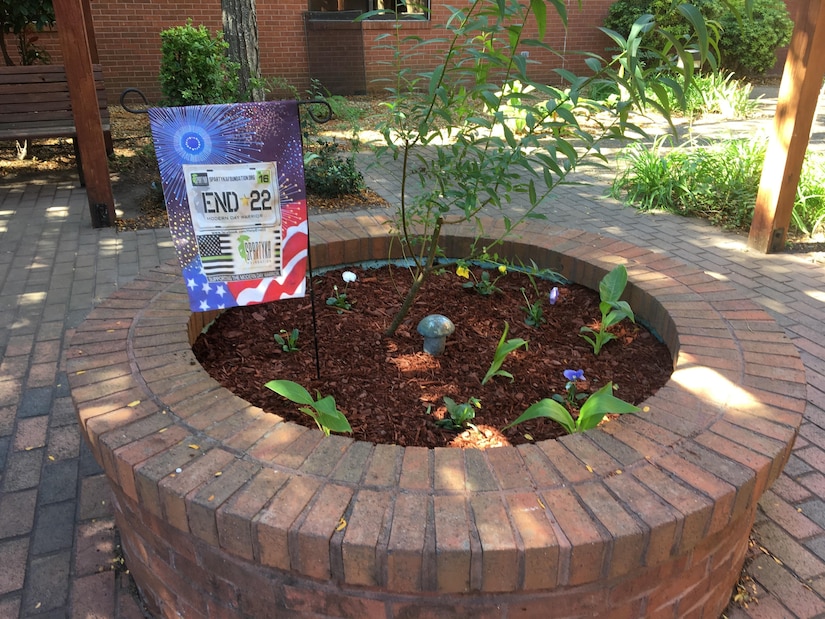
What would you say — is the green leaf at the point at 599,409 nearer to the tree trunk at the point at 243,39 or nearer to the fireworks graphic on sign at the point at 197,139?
the fireworks graphic on sign at the point at 197,139

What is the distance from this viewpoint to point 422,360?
244 cm

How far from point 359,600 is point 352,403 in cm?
80

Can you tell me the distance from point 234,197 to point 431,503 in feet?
3.67

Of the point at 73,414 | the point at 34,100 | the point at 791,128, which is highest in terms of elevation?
the point at 34,100

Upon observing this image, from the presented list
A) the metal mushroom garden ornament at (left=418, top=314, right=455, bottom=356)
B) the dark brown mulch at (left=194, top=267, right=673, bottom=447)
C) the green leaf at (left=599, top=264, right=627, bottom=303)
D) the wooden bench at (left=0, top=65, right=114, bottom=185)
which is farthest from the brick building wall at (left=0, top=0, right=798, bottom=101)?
the metal mushroom garden ornament at (left=418, top=314, right=455, bottom=356)

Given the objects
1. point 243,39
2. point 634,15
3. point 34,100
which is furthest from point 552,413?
point 634,15

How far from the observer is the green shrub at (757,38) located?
13.3 m

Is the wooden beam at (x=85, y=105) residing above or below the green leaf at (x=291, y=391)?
above

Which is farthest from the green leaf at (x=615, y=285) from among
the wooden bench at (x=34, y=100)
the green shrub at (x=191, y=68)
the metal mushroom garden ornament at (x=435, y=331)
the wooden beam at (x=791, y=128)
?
the wooden bench at (x=34, y=100)

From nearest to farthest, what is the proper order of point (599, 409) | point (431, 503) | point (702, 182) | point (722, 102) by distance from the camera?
1. point (431, 503)
2. point (599, 409)
3. point (702, 182)
4. point (722, 102)

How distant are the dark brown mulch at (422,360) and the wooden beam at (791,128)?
9.16 ft

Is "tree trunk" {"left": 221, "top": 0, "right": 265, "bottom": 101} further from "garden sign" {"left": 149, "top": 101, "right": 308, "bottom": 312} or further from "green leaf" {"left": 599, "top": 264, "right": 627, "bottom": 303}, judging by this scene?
"green leaf" {"left": 599, "top": 264, "right": 627, "bottom": 303}

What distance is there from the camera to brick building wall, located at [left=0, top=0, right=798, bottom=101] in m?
10.5

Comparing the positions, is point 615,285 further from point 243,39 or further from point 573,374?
point 243,39
